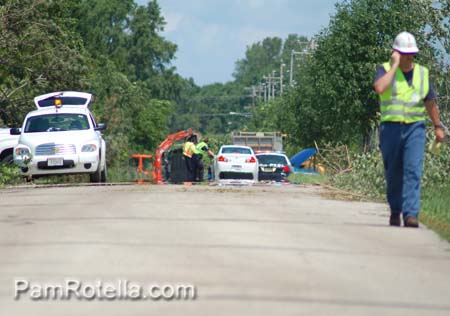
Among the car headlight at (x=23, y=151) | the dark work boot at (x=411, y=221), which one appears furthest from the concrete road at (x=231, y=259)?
the car headlight at (x=23, y=151)

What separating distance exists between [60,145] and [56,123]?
1.11 m

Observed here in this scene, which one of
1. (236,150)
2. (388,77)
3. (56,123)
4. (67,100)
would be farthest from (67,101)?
(388,77)

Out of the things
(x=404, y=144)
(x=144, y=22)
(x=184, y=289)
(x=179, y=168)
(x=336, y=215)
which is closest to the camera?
(x=184, y=289)

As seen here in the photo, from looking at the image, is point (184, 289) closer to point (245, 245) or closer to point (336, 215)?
point (245, 245)

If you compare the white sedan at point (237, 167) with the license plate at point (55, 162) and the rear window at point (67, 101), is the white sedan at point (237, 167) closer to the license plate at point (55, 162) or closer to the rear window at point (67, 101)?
the rear window at point (67, 101)

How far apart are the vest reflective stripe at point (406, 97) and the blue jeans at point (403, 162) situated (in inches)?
3.4

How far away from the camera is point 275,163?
45.5 m

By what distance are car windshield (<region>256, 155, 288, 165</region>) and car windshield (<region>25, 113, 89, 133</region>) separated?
18.0m

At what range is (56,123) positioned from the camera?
28.2m

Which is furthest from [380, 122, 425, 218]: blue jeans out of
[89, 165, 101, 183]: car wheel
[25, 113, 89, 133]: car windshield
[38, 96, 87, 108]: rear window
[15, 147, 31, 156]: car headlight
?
[38, 96, 87, 108]: rear window

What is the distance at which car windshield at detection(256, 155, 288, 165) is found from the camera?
45.7 metres

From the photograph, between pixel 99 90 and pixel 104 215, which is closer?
pixel 104 215

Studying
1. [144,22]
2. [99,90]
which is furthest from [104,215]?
[144,22]

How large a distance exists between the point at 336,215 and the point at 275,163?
3086cm
